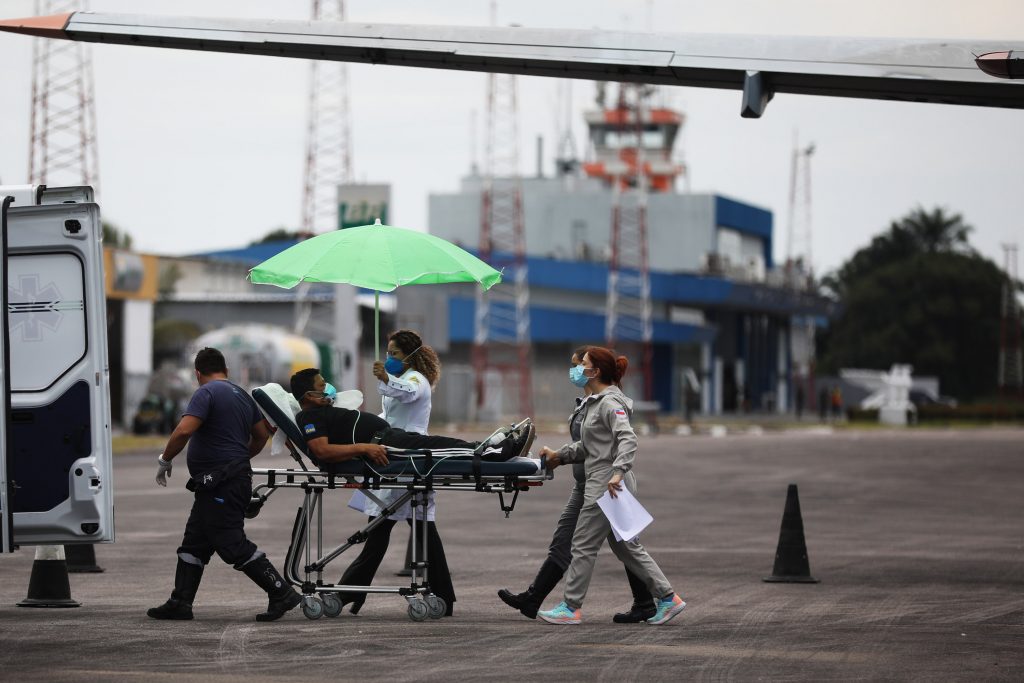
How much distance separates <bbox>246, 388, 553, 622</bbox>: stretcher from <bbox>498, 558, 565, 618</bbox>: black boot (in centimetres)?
52

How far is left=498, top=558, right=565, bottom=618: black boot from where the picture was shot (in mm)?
11734

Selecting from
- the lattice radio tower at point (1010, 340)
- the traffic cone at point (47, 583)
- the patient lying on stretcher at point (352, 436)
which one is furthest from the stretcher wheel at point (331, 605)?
the lattice radio tower at point (1010, 340)

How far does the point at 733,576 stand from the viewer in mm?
15078

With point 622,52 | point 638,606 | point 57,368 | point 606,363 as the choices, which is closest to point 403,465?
point 606,363

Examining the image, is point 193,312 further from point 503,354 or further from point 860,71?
point 860,71

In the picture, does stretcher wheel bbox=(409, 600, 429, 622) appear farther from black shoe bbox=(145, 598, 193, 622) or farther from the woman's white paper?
black shoe bbox=(145, 598, 193, 622)

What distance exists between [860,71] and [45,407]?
676 centimetres

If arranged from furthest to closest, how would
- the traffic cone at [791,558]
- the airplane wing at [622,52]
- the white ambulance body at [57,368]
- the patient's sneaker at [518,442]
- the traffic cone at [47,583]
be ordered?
the traffic cone at [791,558] < the airplane wing at [622,52] < the traffic cone at [47,583] < the patient's sneaker at [518,442] < the white ambulance body at [57,368]

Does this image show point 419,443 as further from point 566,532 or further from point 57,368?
point 57,368

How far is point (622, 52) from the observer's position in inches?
558

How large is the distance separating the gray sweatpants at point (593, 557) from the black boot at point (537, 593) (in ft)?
0.76

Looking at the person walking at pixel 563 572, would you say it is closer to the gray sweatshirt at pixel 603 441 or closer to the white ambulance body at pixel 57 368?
the gray sweatshirt at pixel 603 441

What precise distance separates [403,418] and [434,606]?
52.3 inches

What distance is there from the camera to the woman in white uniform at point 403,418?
38.2 feet
